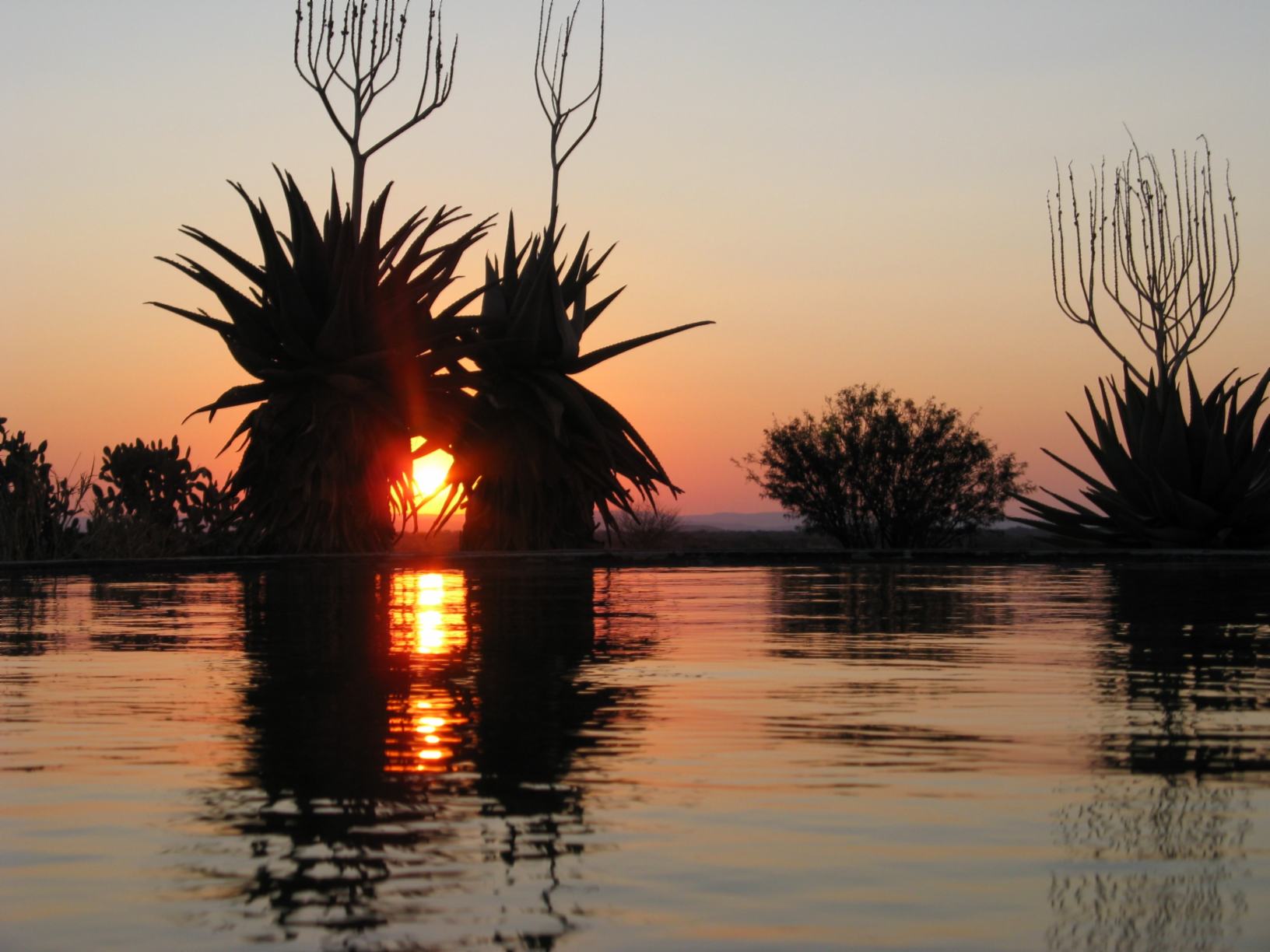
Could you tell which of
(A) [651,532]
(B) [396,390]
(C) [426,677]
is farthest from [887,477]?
(C) [426,677]

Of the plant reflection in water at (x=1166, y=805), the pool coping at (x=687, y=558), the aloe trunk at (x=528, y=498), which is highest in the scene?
the aloe trunk at (x=528, y=498)

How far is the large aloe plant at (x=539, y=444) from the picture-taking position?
69.3ft

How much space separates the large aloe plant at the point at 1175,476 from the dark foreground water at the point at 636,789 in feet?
40.5

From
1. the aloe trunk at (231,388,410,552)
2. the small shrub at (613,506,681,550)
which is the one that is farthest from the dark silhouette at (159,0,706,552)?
the small shrub at (613,506,681,550)

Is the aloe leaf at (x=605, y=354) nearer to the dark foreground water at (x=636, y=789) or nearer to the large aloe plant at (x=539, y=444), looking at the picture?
the large aloe plant at (x=539, y=444)

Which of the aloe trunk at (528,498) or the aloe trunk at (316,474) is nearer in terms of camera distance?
the aloe trunk at (316,474)

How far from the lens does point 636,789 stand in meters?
4.49

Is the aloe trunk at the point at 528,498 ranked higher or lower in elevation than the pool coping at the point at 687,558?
higher

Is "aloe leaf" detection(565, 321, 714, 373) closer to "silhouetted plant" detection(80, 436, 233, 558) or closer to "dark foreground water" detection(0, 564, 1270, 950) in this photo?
"silhouetted plant" detection(80, 436, 233, 558)

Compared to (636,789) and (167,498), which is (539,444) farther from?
(636,789)

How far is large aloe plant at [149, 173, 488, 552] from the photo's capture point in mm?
19656

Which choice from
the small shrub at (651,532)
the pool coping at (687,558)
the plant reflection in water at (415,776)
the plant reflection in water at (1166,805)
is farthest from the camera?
the small shrub at (651,532)

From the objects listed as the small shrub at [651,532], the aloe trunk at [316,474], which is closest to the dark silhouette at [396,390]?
the aloe trunk at [316,474]

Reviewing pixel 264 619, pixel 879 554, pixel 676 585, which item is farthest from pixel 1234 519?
pixel 264 619
